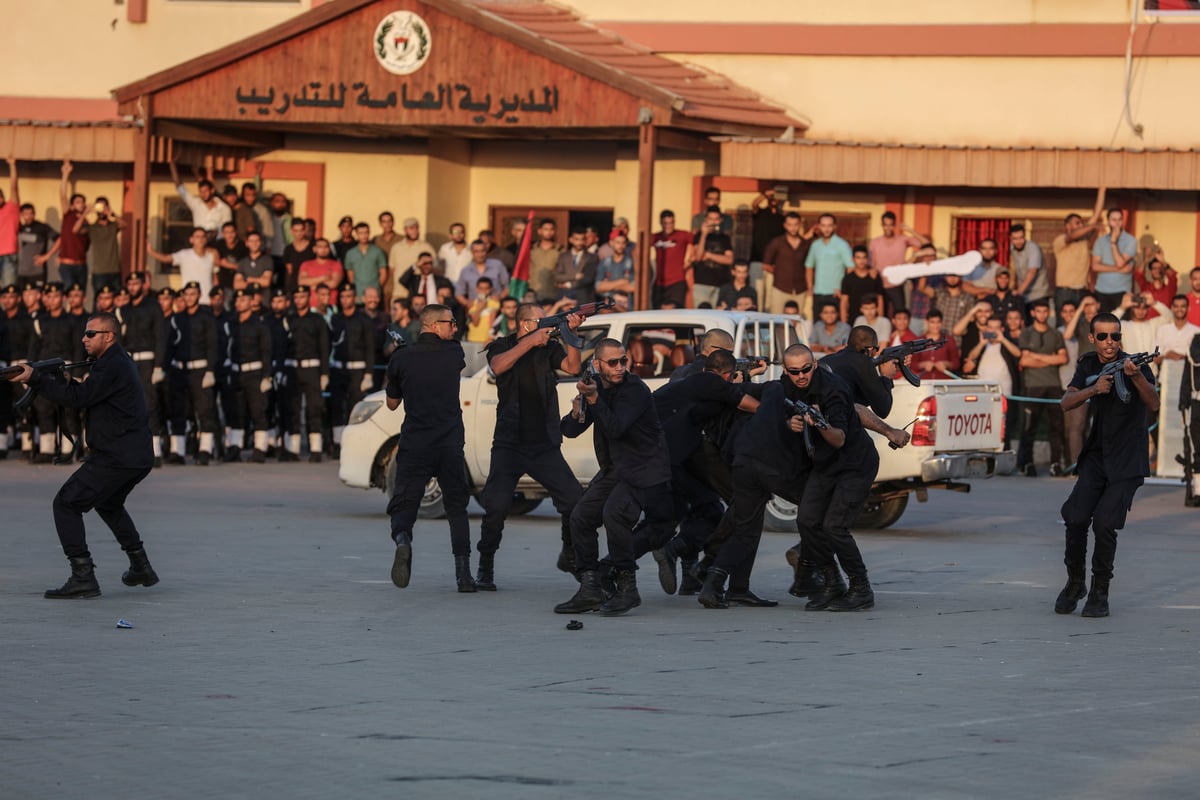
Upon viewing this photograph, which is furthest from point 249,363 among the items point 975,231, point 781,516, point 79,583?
point 79,583

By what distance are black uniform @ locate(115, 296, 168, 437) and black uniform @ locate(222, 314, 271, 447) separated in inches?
29.1

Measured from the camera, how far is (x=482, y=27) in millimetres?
26578

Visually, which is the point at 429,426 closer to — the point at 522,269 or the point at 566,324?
the point at 566,324

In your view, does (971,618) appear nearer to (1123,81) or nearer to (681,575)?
(681,575)

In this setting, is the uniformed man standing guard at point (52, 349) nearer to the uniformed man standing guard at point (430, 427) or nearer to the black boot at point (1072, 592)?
the uniformed man standing guard at point (430, 427)

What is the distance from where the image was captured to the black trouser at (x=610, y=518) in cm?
1249

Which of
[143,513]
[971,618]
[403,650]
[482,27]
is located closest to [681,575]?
[971,618]

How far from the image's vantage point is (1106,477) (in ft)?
42.0

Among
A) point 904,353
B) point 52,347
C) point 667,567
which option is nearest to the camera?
point 667,567

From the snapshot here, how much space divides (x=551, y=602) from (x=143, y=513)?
6.41 m

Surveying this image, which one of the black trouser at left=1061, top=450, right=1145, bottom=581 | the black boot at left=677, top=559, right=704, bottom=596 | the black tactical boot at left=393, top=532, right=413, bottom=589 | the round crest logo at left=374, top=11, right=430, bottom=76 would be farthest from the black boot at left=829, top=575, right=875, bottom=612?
the round crest logo at left=374, top=11, right=430, bottom=76

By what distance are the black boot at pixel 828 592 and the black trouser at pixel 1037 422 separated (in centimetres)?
1145

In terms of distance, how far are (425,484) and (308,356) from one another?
418 inches

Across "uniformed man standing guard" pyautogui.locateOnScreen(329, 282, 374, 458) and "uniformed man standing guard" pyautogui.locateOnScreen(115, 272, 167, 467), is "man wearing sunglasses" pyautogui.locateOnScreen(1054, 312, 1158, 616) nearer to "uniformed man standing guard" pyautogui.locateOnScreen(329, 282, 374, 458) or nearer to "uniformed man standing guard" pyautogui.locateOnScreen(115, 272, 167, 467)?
"uniformed man standing guard" pyautogui.locateOnScreen(329, 282, 374, 458)
